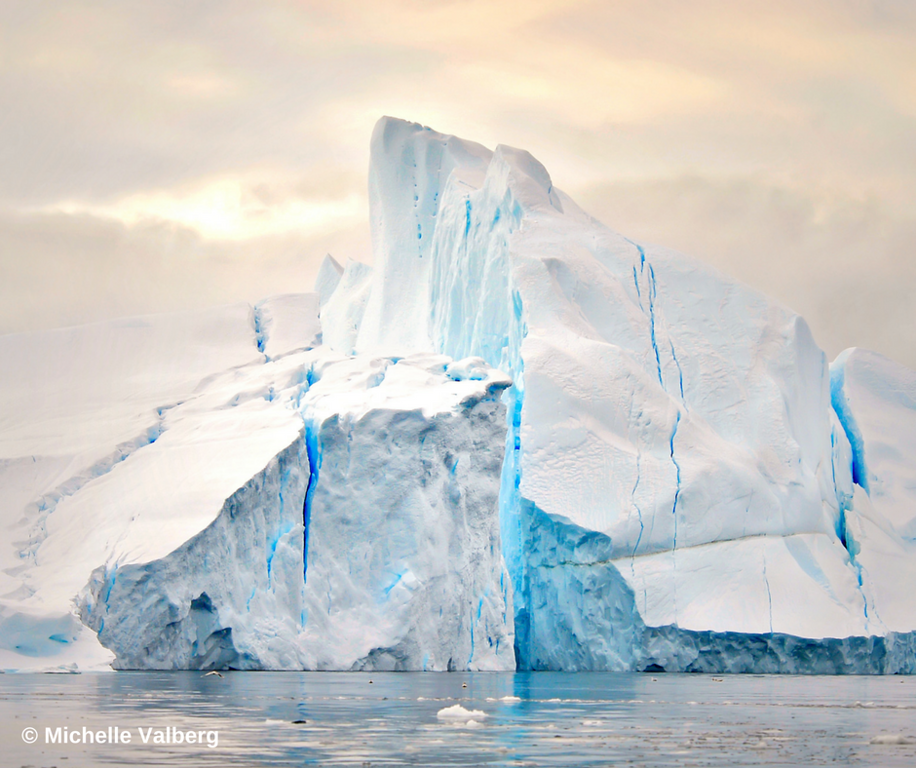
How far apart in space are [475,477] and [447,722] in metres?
11.1

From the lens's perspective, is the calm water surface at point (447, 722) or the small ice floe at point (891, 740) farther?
the small ice floe at point (891, 740)

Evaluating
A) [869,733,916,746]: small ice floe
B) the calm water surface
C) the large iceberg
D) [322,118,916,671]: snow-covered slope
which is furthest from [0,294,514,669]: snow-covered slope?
[869,733,916,746]: small ice floe

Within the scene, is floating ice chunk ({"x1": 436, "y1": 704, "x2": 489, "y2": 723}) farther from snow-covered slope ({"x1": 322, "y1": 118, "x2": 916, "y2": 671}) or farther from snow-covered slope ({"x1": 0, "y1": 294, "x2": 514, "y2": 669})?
snow-covered slope ({"x1": 322, "y1": 118, "x2": 916, "y2": 671})

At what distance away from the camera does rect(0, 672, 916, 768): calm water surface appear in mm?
6566

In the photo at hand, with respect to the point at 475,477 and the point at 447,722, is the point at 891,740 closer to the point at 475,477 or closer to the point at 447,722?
the point at 447,722

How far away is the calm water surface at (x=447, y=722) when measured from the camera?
259 inches

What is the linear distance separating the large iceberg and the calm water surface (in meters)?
2.54

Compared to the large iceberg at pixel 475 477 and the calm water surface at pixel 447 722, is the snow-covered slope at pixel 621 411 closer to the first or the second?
the large iceberg at pixel 475 477

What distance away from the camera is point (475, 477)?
20.0m

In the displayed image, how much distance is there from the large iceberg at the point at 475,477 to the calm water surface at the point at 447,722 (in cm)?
254

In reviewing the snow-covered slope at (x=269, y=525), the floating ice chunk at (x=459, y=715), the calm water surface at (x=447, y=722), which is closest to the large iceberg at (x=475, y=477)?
the snow-covered slope at (x=269, y=525)

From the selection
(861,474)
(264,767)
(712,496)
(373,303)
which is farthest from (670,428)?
(264,767)

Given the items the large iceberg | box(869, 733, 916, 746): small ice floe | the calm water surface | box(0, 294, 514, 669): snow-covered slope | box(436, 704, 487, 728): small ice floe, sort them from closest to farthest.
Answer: the calm water surface, box(869, 733, 916, 746): small ice floe, box(436, 704, 487, 728): small ice floe, box(0, 294, 514, 669): snow-covered slope, the large iceberg

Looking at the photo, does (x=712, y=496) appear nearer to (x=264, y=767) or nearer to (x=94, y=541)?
(x=94, y=541)
